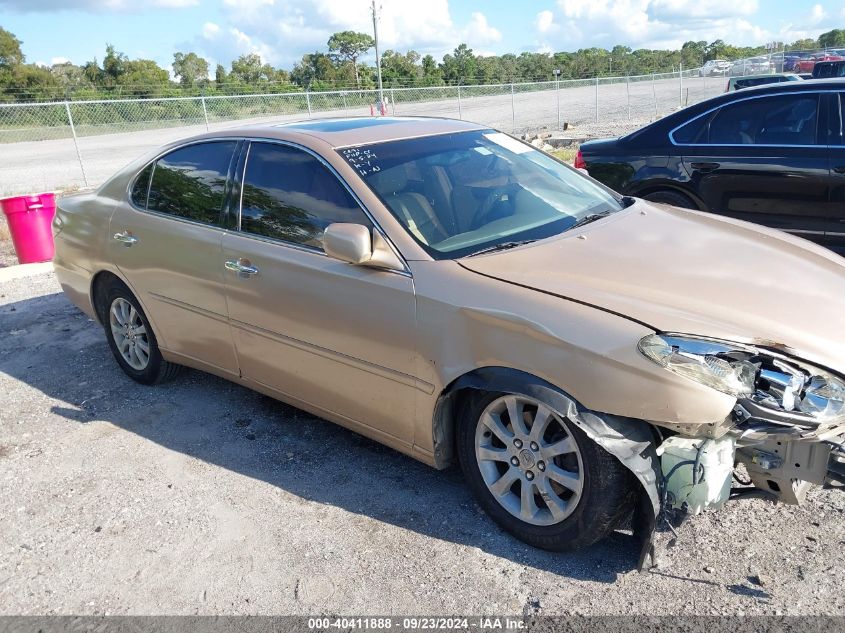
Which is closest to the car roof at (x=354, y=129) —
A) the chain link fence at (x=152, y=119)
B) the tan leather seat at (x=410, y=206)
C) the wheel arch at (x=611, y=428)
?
the tan leather seat at (x=410, y=206)

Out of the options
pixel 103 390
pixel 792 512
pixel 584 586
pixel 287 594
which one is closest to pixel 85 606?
pixel 287 594

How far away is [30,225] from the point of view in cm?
854

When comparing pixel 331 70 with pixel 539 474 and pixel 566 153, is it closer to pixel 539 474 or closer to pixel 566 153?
pixel 566 153

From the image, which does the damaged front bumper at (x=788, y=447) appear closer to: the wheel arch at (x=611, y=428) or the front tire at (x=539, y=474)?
the wheel arch at (x=611, y=428)

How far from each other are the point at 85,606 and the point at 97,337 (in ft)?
11.9

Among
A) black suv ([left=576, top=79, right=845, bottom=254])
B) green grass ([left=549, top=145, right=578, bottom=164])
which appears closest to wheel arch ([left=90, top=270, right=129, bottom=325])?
black suv ([left=576, top=79, right=845, bottom=254])

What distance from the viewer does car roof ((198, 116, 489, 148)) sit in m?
3.89

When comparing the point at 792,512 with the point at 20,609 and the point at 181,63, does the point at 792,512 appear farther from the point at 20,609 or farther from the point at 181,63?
the point at 181,63

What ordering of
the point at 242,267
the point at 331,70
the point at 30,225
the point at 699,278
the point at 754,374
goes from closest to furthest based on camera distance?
the point at 754,374 → the point at 699,278 → the point at 242,267 → the point at 30,225 → the point at 331,70

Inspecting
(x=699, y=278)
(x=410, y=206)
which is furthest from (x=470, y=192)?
(x=699, y=278)

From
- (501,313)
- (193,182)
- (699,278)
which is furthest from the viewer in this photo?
(193,182)

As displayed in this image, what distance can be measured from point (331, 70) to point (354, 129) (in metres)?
59.9

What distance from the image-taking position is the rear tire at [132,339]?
4902mm

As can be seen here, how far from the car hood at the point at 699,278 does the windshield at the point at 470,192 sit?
19cm
